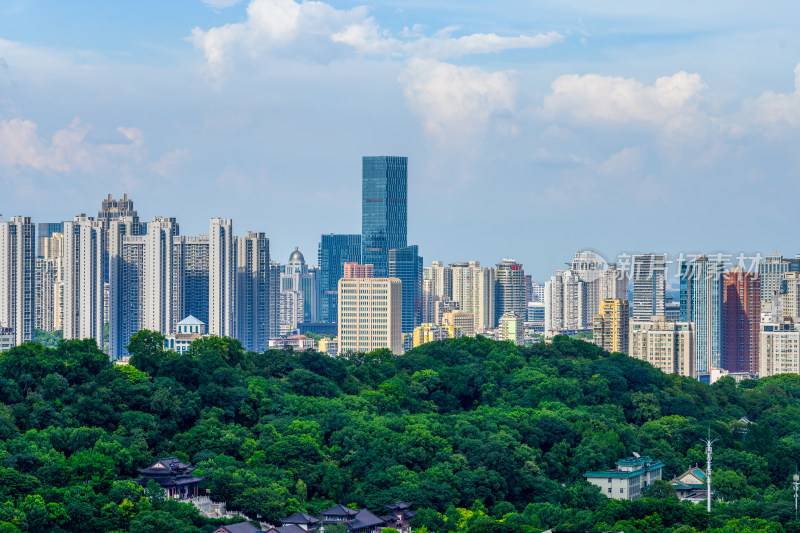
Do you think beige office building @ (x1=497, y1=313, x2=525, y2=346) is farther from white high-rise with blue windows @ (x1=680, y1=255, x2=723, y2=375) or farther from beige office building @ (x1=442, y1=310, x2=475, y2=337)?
white high-rise with blue windows @ (x1=680, y1=255, x2=723, y2=375)

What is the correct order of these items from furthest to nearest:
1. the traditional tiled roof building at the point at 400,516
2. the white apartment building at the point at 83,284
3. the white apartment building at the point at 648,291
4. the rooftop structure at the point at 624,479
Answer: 1. the white apartment building at the point at 648,291
2. the white apartment building at the point at 83,284
3. the rooftop structure at the point at 624,479
4. the traditional tiled roof building at the point at 400,516

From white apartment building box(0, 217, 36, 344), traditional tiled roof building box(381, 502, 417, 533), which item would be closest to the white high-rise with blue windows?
white apartment building box(0, 217, 36, 344)

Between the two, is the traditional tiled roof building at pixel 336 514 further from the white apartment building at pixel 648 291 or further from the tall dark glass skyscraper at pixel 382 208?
the tall dark glass skyscraper at pixel 382 208

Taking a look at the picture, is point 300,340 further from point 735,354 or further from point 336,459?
point 336,459

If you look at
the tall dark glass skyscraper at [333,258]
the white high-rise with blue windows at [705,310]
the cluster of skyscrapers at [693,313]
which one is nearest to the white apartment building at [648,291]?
the cluster of skyscrapers at [693,313]

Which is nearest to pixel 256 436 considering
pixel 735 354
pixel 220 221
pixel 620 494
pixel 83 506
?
pixel 83 506

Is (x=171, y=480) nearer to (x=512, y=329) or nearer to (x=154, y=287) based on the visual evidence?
(x=154, y=287)
